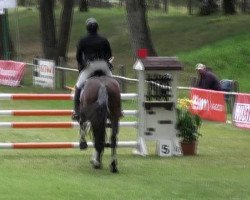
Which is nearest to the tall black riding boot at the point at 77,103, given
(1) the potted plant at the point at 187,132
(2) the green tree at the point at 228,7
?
(1) the potted plant at the point at 187,132

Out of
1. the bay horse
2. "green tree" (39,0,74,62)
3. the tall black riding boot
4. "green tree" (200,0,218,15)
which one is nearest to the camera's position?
the bay horse

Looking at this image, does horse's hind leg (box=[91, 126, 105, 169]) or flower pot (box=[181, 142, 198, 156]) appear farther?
flower pot (box=[181, 142, 198, 156])

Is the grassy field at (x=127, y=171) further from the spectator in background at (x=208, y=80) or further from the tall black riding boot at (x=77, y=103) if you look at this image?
the spectator in background at (x=208, y=80)

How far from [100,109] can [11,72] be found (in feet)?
75.6

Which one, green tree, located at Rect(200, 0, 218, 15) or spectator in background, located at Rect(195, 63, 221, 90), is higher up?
green tree, located at Rect(200, 0, 218, 15)

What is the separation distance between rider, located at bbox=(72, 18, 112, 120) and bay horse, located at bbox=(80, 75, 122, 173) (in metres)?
0.17

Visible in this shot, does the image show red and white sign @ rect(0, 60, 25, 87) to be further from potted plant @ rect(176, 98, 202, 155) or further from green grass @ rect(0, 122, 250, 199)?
potted plant @ rect(176, 98, 202, 155)

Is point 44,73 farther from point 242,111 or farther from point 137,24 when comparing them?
point 242,111

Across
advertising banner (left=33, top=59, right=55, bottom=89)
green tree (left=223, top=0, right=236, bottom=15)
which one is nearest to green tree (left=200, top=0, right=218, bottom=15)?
green tree (left=223, top=0, right=236, bottom=15)

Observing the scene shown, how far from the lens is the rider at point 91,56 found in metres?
12.8

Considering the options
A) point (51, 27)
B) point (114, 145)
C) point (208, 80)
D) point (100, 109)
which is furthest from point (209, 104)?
point (51, 27)

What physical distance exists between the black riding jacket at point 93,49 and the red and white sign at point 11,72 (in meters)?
21.3

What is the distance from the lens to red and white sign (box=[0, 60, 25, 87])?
3416 centimetres

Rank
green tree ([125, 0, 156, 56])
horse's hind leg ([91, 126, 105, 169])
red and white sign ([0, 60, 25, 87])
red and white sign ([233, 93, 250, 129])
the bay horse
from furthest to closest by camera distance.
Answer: red and white sign ([0, 60, 25, 87]), green tree ([125, 0, 156, 56]), red and white sign ([233, 93, 250, 129]), horse's hind leg ([91, 126, 105, 169]), the bay horse
